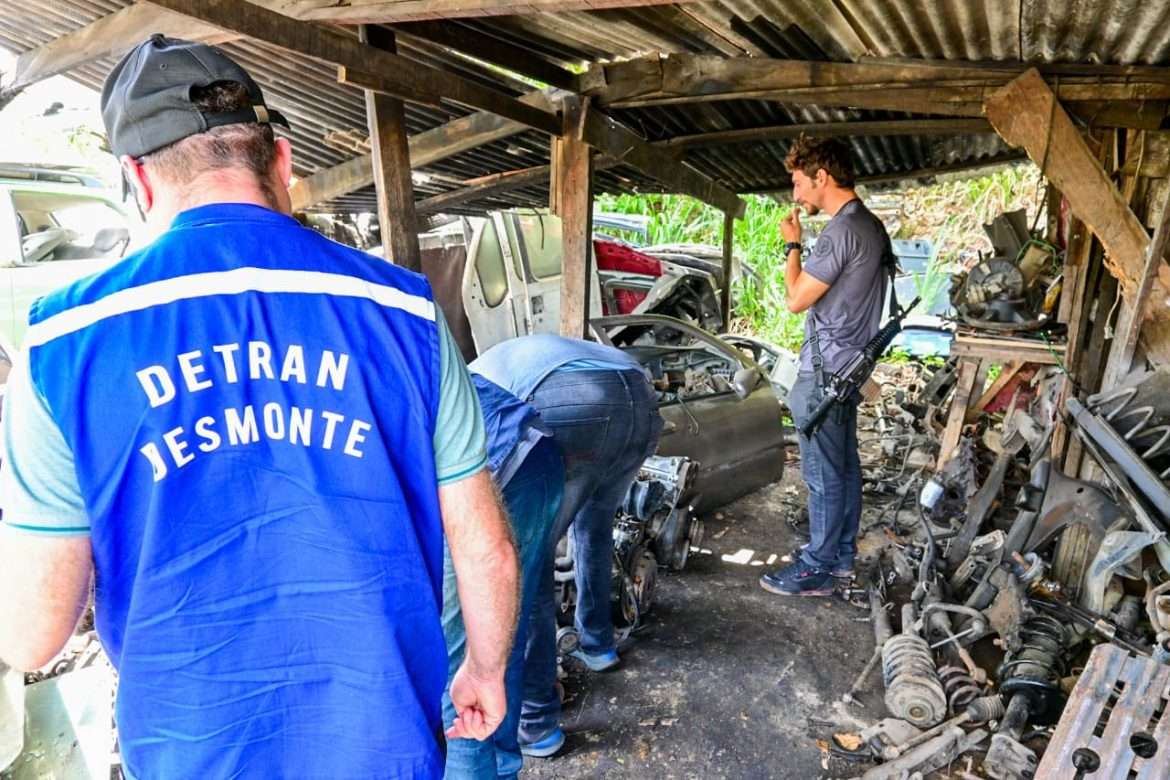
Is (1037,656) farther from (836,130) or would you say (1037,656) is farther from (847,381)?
(836,130)

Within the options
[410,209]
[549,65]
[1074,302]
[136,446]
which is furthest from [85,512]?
[1074,302]

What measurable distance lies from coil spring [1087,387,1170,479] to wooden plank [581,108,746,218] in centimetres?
281

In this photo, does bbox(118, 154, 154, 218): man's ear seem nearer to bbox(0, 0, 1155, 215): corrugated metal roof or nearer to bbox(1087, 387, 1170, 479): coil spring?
bbox(0, 0, 1155, 215): corrugated metal roof

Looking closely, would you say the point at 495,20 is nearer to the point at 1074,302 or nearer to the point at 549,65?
the point at 549,65

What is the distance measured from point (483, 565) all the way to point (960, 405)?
496 cm

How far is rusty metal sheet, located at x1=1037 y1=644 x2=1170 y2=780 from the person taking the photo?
2205 mm

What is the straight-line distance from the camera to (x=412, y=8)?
8.69ft

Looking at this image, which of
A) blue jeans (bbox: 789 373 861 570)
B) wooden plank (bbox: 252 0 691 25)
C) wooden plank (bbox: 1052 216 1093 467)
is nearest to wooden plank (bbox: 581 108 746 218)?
wooden plank (bbox: 252 0 691 25)

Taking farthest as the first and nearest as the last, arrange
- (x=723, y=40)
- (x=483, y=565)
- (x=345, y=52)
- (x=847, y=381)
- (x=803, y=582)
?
(x=803, y=582)
(x=723, y=40)
(x=847, y=381)
(x=345, y=52)
(x=483, y=565)

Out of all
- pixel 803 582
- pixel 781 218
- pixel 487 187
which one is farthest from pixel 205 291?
pixel 781 218

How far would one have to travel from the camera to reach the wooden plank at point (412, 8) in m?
2.33

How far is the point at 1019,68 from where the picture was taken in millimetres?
3406

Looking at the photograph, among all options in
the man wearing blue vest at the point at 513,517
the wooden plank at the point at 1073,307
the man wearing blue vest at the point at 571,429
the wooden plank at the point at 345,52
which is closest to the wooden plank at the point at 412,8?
the wooden plank at the point at 345,52

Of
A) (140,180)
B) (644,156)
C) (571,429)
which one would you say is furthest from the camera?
(644,156)
